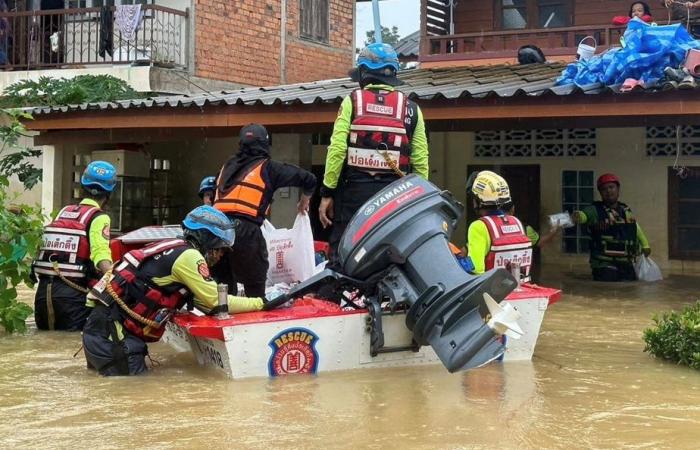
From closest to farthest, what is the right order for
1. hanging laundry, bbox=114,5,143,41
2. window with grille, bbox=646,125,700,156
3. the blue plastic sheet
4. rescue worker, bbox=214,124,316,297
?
rescue worker, bbox=214,124,316,297 < the blue plastic sheet < window with grille, bbox=646,125,700,156 < hanging laundry, bbox=114,5,143,41

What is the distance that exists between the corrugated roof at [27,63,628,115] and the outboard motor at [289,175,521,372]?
359 cm

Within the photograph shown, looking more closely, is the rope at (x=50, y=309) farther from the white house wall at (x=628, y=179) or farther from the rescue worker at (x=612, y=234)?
the white house wall at (x=628, y=179)

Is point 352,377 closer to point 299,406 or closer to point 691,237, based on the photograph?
point 299,406

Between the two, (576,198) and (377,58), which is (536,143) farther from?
(377,58)

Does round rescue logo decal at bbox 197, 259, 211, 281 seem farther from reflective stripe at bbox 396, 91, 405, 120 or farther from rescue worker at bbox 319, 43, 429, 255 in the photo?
reflective stripe at bbox 396, 91, 405, 120

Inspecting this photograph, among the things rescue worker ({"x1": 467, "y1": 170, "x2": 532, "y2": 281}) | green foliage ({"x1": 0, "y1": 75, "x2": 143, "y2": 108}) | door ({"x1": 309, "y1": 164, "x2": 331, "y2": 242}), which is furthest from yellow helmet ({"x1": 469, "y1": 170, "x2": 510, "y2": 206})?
green foliage ({"x1": 0, "y1": 75, "x2": 143, "y2": 108})

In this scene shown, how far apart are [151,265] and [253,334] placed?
2.56ft

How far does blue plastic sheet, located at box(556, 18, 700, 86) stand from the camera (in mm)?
9055

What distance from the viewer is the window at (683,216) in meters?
12.8

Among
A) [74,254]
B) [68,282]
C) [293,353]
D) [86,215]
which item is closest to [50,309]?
[68,282]

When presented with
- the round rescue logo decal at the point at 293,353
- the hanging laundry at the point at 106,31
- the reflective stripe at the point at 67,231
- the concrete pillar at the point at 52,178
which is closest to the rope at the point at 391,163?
the round rescue logo decal at the point at 293,353

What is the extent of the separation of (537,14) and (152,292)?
1050cm

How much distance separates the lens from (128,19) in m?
15.4

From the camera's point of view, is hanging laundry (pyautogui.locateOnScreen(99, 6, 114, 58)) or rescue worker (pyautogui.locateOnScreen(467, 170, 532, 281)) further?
hanging laundry (pyautogui.locateOnScreen(99, 6, 114, 58))
